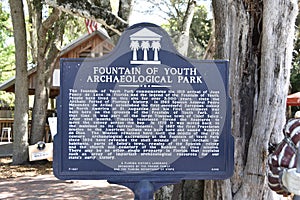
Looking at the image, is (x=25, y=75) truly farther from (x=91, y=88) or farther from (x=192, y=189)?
(x=91, y=88)

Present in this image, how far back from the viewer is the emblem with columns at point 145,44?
3.83m

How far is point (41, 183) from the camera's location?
10969mm

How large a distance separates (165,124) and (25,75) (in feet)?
35.6

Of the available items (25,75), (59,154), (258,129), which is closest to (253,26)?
(258,129)

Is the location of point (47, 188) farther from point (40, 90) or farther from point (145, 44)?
point (145, 44)

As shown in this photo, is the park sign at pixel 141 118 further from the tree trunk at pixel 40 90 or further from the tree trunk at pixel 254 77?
the tree trunk at pixel 40 90

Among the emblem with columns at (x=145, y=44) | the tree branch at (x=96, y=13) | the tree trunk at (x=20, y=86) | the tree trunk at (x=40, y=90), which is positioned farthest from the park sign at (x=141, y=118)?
the tree trunk at (x=40, y=90)

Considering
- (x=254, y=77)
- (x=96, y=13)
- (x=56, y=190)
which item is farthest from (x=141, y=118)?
(x=56, y=190)

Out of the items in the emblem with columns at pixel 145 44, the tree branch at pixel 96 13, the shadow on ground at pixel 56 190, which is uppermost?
the tree branch at pixel 96 13

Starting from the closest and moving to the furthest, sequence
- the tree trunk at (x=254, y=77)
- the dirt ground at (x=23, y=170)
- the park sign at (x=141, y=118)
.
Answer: the park sign at (x=141, y=118), the tree trunk at (x=254, y=77), the dirt ground at (x=23, y=170)

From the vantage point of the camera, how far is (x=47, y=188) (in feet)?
33.6

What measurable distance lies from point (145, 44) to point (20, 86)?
10674mm

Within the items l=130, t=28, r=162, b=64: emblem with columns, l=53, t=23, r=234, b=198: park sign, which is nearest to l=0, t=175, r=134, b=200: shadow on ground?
l=53, t=23, r=234, b=198: park sign

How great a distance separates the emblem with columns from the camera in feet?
12.6
